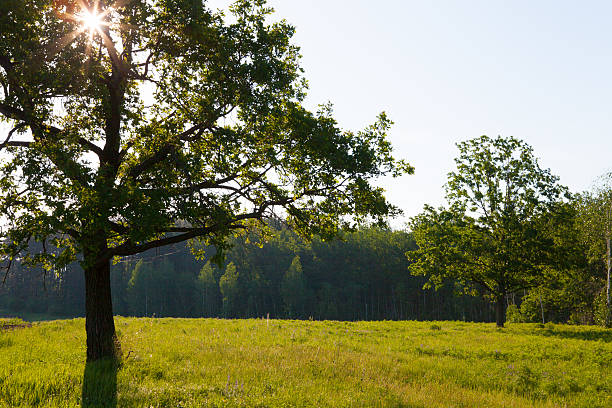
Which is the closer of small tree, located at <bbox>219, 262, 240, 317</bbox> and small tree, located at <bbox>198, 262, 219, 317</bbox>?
small tree, located at <bbox>219, 262, 240, 317</bbox>

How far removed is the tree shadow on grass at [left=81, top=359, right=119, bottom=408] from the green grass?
1.2 inches

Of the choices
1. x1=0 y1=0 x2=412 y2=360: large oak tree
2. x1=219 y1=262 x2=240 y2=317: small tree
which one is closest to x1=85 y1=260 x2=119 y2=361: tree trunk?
x1=0 y1=0 x2=412 y2=360: large oak tree

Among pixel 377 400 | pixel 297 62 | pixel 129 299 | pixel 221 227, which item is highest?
pixel 297 62

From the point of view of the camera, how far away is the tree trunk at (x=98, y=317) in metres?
12.5

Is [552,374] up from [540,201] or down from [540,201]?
down

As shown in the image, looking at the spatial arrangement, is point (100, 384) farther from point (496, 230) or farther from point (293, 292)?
point (293, 292)

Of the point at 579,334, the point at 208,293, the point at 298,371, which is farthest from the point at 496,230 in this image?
the point at 208,293

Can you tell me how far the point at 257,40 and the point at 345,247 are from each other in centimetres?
8951

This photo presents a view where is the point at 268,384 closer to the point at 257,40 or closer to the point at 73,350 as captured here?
the point at 73,350

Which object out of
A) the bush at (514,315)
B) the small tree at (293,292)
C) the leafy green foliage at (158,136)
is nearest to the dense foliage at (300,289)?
the small tree at (293,292)

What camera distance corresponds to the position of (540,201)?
1134 inches

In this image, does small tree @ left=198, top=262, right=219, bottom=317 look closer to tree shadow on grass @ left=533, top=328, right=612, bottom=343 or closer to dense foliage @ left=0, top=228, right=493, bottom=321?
dense foliage @ left=0, top=228, right=493, bottom=321

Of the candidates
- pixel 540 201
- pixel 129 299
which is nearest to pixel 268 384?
pixel 540 201

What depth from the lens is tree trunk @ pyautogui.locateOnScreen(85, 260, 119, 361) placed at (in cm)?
1254
